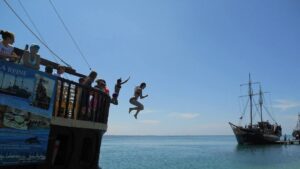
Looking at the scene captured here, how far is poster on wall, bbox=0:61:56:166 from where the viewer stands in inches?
269

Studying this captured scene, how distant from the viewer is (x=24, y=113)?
722 centimetres

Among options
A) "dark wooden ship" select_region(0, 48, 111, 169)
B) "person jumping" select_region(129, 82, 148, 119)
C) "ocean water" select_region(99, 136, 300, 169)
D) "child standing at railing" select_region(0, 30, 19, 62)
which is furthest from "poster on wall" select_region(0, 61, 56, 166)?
"ocean water" select_region(99, 136, 300, 169)

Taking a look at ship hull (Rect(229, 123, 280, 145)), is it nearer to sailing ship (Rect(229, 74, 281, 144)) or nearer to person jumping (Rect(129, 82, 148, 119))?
sailing ship (Rect(229, 74, 281, 144))

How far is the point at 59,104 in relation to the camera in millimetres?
8242

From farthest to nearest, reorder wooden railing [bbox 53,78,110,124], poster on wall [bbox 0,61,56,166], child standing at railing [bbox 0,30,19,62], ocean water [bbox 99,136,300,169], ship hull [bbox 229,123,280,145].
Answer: ship hull [bbox 229,123,280,145], ocean water [bbox 99,136,300,169], wooden railing [bbox 53,78,110,124], child standing at railing [bbox 0,30,19,62], poster on wall [bbox 0,61,56,166]

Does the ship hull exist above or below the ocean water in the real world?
above

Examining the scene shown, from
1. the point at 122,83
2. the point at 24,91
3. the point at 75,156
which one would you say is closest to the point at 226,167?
the point at 122,83

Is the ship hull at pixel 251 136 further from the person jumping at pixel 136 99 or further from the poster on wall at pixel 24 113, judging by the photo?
the poster on wall at pixel 24 113

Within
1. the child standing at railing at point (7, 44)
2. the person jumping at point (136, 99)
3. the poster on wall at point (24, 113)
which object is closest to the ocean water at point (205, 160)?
the person jumping at point (136, 99)

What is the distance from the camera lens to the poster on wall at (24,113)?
6.83 m

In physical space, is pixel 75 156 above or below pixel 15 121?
below

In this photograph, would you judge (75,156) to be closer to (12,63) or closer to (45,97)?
(45,97)

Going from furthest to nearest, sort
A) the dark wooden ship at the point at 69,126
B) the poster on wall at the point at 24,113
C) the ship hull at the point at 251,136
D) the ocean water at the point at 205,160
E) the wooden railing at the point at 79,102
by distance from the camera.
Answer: the ship hull at the point at 251,136
the ocean water at the point at 205,160
the wooden railing at the point at 79,102
the dark wooden ship at the point at 69,126
the poster on wall at the point at 24,113

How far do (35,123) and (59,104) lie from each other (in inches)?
33.9
